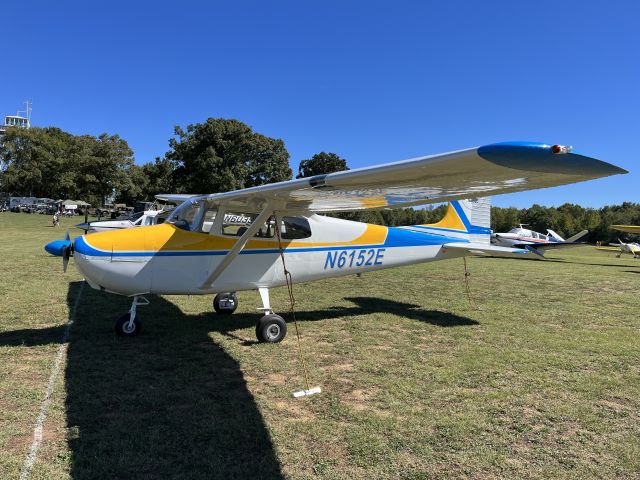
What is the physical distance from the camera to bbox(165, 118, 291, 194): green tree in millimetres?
38250

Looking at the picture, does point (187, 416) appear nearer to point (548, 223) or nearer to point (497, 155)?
point (497, 155)

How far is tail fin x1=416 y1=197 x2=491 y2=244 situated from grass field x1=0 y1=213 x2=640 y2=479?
1647 millimetres

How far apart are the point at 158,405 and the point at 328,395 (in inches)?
64.2

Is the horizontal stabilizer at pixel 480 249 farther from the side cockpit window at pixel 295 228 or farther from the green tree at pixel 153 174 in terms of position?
the green tree at pixel 153 174

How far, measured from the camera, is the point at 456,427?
3.59 meters

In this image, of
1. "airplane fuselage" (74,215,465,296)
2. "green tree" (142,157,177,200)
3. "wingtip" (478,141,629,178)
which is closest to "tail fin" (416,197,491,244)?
"airplane fuselage" (74,215,465,296)

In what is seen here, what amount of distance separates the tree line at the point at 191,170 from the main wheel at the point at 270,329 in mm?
25724

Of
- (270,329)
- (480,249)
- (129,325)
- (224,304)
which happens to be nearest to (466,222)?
(480,249)

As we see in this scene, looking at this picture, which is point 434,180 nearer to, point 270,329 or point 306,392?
point 306,392

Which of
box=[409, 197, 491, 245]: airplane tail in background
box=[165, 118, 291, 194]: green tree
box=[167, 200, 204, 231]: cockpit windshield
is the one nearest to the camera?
box=[167, 200, 204, 231]: cockpit windshield

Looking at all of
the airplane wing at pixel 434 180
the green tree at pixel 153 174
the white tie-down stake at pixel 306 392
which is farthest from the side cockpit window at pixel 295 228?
the green tree at pixel 153 174

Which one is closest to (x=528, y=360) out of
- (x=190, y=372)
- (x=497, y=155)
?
(x=497, y=155)

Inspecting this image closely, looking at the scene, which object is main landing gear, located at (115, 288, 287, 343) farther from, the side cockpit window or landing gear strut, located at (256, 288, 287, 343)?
the side cockpit window

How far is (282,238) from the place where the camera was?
6.68 meters
